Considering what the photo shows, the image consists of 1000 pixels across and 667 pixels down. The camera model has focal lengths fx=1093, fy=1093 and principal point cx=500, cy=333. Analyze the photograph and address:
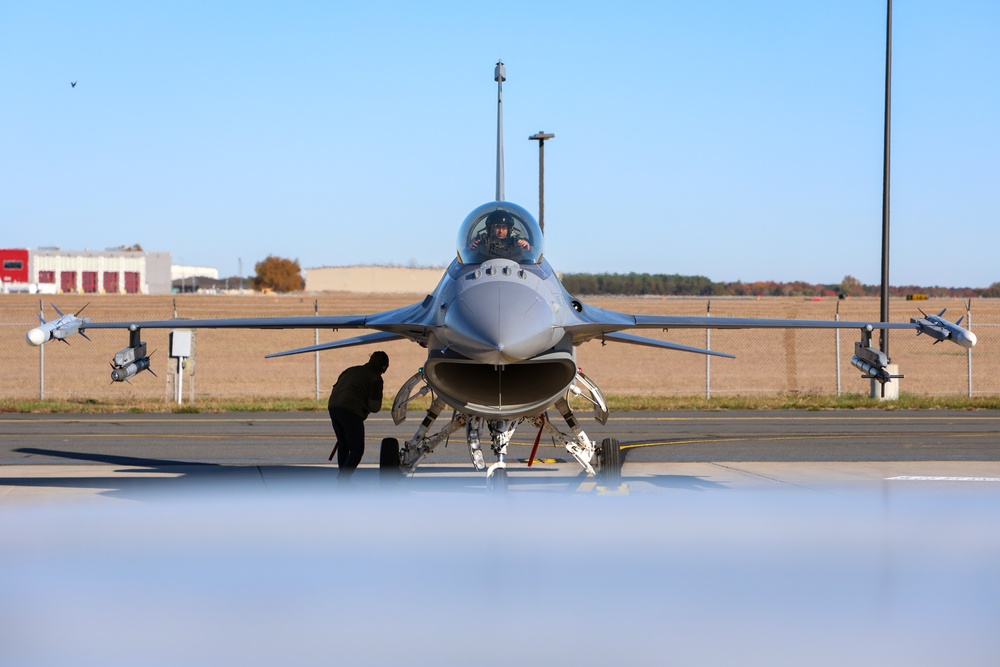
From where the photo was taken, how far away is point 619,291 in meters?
124

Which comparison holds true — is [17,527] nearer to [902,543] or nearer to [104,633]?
[104,633]

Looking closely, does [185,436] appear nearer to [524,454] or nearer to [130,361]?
[130,361]

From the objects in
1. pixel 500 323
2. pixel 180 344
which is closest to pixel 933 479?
pixel 500 323

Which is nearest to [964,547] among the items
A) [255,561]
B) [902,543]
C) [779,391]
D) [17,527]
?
[902,543]

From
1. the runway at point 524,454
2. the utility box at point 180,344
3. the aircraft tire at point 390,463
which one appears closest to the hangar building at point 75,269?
the utility box at point 180,344

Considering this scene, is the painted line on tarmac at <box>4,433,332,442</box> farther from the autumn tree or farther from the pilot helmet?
the autumn tree

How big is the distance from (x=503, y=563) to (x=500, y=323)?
2.47m

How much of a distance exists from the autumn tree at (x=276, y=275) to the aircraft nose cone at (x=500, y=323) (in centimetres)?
14482

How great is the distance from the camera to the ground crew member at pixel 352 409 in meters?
13.8

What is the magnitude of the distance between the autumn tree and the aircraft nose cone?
475 ft

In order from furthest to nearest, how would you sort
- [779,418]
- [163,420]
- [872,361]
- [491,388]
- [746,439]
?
1. [779,418]
2. [163,420]
3. [746,439]
4. [872,361]
5. [491,388]

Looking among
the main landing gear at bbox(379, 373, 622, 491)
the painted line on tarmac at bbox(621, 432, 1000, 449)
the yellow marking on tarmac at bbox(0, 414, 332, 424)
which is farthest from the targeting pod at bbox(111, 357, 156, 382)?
the yellow marking on tarmac at bbox(0, 414, 332, 424)

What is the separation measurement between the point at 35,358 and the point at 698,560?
136 ft

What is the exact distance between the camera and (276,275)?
154 meters
